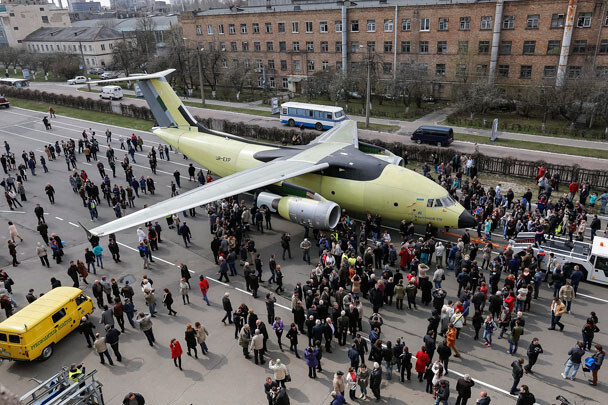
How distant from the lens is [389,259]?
21906mm

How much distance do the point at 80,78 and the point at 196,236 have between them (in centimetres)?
7546

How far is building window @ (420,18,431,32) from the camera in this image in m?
57.6

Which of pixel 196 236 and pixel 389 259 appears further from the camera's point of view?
pixel 196 236

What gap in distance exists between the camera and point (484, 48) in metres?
54.8

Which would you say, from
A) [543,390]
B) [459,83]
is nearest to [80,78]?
[459,83]

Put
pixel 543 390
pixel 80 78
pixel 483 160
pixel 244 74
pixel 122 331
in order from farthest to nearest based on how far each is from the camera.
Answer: pixel 80 78 → pixel 244 74 → pixel 483 160 → pixel 122 331 → pixel 543 390

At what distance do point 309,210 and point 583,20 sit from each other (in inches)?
1751

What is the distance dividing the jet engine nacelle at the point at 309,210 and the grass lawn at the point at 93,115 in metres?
32.9

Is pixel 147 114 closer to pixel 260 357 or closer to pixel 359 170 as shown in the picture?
pixel 359 170

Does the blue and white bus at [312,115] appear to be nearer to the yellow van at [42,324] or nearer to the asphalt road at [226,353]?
the asphalt road at [226,353]

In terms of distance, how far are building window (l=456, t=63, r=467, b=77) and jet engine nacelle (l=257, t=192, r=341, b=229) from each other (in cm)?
4097

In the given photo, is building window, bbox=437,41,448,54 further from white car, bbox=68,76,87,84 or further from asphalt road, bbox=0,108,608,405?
white car, bbox=68,76,87,84

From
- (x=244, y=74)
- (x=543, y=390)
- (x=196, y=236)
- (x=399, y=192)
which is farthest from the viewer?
(x=244, y=74)

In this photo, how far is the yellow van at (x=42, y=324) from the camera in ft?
52.6
